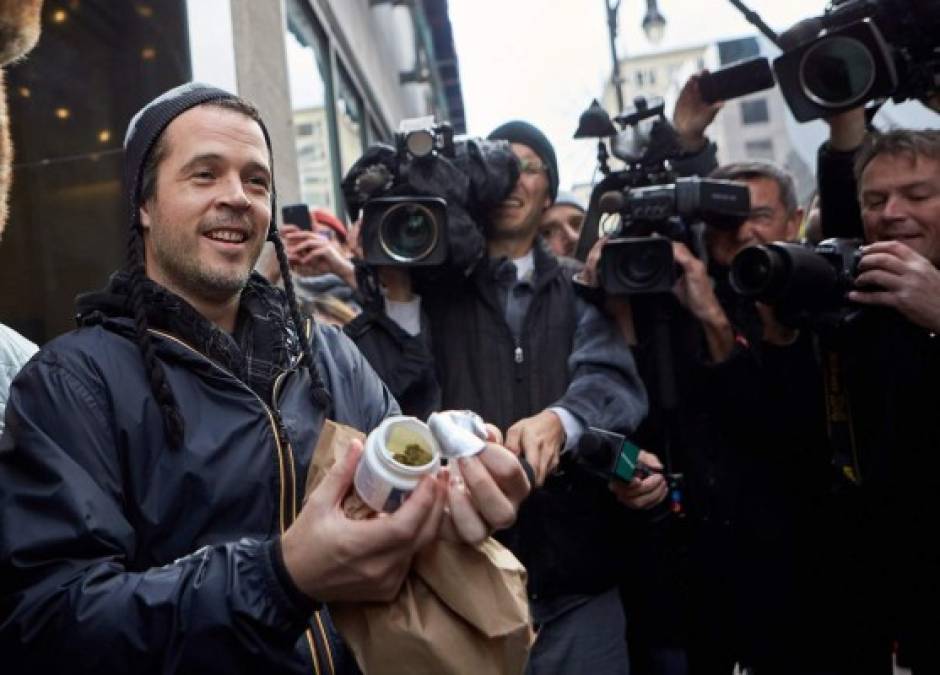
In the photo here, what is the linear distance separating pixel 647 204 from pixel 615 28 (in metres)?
6.63

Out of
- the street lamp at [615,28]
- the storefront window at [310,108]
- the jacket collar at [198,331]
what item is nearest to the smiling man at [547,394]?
the jacket collar at [198,331]

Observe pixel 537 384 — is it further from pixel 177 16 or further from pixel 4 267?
pixel 177 16

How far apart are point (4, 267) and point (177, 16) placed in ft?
4.67

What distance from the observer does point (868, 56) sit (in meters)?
2.46

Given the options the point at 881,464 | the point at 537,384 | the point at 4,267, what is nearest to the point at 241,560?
the point at 537,384

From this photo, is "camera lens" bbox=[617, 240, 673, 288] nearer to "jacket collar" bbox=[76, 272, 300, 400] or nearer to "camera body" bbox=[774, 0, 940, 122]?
"camera body" bbox=[774, 0, 940, 122]

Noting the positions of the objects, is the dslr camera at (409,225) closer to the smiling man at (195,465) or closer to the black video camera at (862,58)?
the smiling man at (195,465)

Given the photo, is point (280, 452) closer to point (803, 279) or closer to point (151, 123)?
point (151, 123)

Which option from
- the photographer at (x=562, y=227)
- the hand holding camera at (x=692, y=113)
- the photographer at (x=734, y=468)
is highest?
the hand holding camera at (x=692, y=113)

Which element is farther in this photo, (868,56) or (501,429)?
(501,429)

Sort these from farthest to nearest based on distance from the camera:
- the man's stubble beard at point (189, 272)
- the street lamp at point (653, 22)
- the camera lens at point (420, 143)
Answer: the street lamp at point (653, 22), the camera lens at point (420, 143), the man's stubble beard at point (189, 272)

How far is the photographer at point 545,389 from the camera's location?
2.46 meters

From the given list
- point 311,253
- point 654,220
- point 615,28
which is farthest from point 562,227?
point 615,28

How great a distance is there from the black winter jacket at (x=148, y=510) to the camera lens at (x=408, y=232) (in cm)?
103
